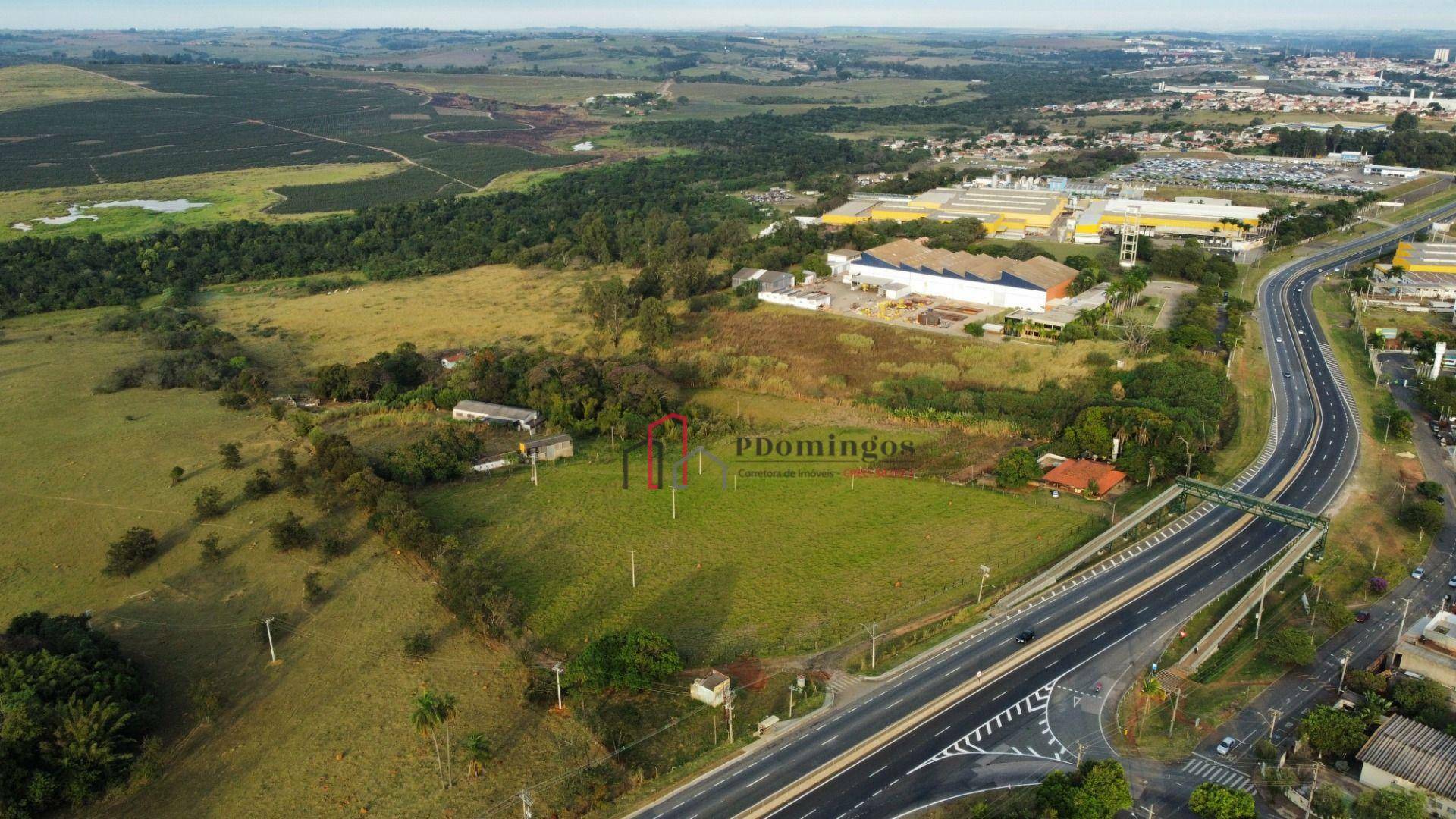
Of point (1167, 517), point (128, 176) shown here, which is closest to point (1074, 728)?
point (1167, 517)

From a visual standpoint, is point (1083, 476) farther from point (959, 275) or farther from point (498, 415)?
point (959, 275)

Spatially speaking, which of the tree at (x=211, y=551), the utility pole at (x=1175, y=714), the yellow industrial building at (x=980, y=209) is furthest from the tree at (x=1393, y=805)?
the yellow industrial building at (x=980, y=209)

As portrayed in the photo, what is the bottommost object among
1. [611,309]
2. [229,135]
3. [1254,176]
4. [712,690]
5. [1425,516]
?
[712,690]

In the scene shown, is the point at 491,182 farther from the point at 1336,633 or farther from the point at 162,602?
the point at 1336,633

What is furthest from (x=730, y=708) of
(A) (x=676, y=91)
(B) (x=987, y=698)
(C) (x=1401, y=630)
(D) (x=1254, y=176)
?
(A) (x=676, y=91)

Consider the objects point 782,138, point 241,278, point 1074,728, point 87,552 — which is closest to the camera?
point 1074,728

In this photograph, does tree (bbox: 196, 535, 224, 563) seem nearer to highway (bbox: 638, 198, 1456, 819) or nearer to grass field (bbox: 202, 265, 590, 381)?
highway (bbox: 638, 198, 1456, 819)
